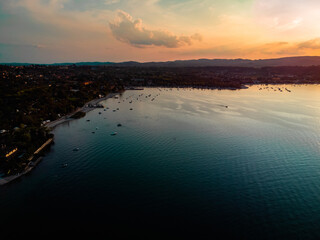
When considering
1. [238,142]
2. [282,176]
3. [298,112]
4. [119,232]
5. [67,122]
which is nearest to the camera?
[119,232]

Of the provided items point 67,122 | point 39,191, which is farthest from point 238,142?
point 67,122

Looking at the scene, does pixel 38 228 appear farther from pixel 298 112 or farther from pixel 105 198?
pixel 298 112

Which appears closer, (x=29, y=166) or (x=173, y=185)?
(x=173, y=185)

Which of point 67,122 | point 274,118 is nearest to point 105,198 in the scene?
point 67,122

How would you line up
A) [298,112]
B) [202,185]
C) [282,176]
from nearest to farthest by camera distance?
[202,185]
[282,176]
[298,112]

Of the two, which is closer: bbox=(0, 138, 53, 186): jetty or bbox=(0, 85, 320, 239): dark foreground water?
bbox=(0, 85, 320, 239): dark foreground water

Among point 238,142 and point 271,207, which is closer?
point 271,207

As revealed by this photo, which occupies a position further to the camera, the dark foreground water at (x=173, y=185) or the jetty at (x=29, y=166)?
the jetty at (x=29, y=166)
